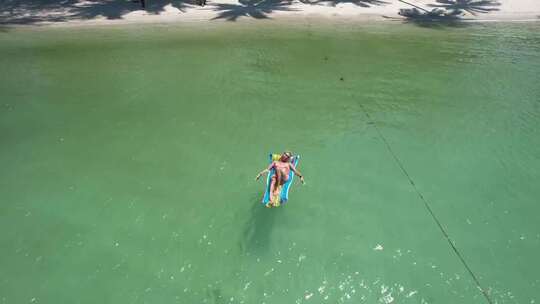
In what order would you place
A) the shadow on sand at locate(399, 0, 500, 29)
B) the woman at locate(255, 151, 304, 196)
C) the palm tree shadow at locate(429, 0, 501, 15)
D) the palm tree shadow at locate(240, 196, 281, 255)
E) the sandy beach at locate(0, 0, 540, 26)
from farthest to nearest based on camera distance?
the palm tree shadow at locate(429, 0, 501, 15) → the sandy beach at locate(0, 0, 540, 26) → the shadow on sand at locate(399, 0, 500, 29) → the woman at locate(255, 151, 304, 196) → the palm tree shadow at locate(240, 196, 281, 255)

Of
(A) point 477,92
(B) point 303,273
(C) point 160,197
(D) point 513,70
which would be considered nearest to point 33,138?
(C) point 160,197

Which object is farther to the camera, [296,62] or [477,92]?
[296,62]

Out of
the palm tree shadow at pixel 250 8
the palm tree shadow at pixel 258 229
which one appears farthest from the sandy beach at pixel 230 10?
the palm tree shadow at pixel 258 229

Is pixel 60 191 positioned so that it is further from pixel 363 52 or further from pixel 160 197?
pixel 363 52

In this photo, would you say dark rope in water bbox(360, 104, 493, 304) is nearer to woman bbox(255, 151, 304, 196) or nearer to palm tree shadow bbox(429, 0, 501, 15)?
woman bbox(255, 151, 304, 196)

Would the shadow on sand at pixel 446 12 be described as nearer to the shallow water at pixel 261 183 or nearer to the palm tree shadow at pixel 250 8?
the shallow water at pixel 261 183


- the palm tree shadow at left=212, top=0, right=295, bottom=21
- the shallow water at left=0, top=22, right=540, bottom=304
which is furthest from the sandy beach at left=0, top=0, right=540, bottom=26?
the shallow water at left=0, top=22, right=540, bottom=304

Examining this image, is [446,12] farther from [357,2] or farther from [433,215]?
[433,215]
